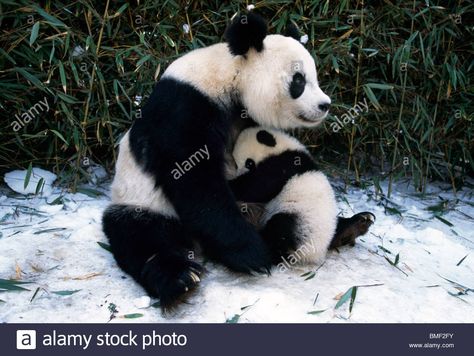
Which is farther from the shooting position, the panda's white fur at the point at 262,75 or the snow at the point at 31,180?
the snow at the point at 31,180

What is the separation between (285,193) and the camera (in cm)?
255

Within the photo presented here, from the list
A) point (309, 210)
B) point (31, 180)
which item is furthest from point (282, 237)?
point (31, 180)

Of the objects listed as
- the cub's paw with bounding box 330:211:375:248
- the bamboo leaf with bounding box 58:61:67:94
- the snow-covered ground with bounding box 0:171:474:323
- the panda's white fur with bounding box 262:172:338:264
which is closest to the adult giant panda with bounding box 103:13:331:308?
the snow-covered ground with bounding box 0:171:474:323

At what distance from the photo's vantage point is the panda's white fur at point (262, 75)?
2.44m

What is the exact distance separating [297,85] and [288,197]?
19.8 inches

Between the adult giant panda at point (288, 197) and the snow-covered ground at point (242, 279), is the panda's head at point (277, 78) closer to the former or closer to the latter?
the adult giant panda at point (288, 197)

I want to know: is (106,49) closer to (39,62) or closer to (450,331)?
(39,62)

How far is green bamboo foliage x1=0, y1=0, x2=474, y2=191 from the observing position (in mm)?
3213

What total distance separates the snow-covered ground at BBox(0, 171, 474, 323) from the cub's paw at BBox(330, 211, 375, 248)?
8 centimetres

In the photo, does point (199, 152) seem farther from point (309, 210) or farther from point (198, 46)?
point (198, 46)

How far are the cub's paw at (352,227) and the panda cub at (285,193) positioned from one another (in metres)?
0.10

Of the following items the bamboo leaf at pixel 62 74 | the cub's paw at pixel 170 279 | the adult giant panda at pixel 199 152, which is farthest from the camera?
the bamboo leaf at pixel 62 74

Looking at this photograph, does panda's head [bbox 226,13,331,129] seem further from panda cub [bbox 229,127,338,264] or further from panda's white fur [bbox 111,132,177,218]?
panda's white fur [bbox 111,132,177,218]

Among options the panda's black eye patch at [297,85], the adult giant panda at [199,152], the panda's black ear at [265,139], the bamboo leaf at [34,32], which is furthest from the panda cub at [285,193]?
the bamboo leaf at [34,32]
